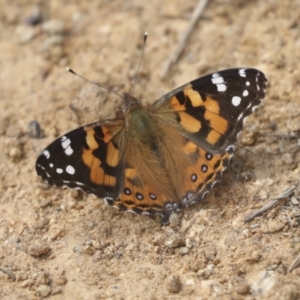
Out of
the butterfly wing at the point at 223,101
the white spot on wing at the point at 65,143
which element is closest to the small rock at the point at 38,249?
the white spot on wing at the point at 65,143

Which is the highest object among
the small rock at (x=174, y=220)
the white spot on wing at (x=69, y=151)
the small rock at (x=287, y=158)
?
the small rock at (x=287, y=158)

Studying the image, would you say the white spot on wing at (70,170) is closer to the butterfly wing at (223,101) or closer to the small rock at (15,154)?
the small rock at (15,154)

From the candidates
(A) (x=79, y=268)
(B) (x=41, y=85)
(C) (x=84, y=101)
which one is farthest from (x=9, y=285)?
(B) (x=41, y=85)

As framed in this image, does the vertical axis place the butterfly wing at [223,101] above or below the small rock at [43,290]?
above

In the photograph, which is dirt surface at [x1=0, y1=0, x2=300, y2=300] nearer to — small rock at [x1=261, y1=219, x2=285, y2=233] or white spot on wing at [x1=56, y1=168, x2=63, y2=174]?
small rock at [x1=261, y1=219, x2=285, y2=233]

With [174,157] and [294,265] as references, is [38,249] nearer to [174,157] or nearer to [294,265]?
[174,157]

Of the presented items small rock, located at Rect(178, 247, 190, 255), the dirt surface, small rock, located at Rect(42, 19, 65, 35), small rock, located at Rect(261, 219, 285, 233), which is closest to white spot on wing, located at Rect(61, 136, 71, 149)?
the dirt surface

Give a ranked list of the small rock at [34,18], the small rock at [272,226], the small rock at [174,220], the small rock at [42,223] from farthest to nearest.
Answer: the small rock at [34,18] < the small rock at [42,223] < the small rock at [174,220] < the small rock at [272,226]

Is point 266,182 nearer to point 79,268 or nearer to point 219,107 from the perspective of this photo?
point 219,107
